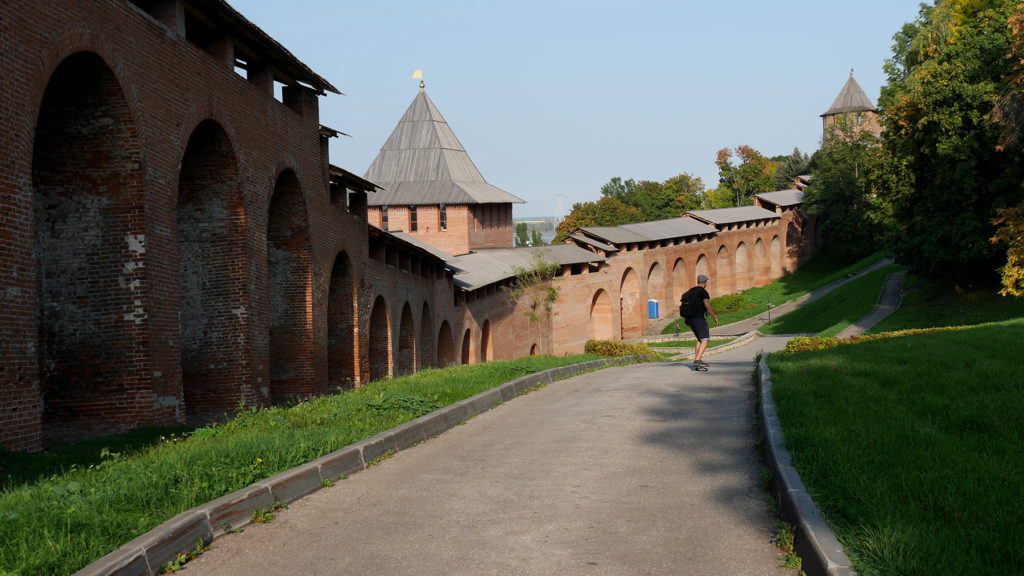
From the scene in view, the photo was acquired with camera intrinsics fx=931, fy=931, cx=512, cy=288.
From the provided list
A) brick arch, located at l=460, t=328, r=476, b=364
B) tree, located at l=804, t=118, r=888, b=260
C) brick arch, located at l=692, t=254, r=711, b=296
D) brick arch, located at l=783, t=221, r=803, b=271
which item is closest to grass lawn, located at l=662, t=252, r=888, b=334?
brick arch, located at l=783, t=221, r=803, b=271

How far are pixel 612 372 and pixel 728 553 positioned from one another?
12.2 meters

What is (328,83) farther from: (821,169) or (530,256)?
(821,169)

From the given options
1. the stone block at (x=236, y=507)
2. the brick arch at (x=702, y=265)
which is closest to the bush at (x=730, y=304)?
the brick arch at (x=702, y=265)

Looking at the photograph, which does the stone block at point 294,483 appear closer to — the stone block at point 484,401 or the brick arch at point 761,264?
the stone block at point 484,401

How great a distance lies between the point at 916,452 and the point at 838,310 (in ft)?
132

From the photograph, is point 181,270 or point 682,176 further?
point 682,176

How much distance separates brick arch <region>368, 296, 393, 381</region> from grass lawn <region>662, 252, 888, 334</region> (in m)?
31.9

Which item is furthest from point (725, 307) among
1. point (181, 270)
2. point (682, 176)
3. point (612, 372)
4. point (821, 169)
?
point (181, 270)

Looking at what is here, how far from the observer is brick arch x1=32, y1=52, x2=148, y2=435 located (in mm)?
10766

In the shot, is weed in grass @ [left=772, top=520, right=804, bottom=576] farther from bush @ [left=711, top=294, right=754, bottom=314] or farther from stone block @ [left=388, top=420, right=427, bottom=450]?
bush @ [left=711, top=294, right=754, bottom=314]

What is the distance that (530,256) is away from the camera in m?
41.6

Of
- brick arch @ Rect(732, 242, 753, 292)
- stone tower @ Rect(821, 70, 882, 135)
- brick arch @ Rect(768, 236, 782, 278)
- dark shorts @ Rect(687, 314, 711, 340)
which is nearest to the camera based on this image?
dark shorts @ Rect(687, 314, 711, 340)

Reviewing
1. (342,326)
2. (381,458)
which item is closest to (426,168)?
(342,326)

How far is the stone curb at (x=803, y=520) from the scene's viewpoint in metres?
4.07
